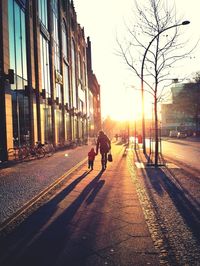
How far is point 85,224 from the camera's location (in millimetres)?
6305

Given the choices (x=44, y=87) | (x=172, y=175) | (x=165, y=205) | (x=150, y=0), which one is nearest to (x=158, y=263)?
(x=165, y=205)

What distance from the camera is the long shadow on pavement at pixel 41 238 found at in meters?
4.58

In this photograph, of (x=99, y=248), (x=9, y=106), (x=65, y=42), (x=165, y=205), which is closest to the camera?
(x=99, y=248)

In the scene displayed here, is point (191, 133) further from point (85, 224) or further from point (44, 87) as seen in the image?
point (85, 224)

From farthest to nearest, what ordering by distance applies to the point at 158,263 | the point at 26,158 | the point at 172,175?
the point at 26,158, the point at 172,175, the point at 158,263

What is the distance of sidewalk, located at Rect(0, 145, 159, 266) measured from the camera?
4520 mm

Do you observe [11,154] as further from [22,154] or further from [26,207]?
[26,207]

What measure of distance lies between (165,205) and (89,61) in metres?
84.4

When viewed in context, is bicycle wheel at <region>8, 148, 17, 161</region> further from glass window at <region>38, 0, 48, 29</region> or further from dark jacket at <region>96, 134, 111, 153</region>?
glass window at <region>38, 0, 48, 29</region>

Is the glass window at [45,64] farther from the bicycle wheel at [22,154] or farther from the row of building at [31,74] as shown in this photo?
the bicycle wheel at [22,154]

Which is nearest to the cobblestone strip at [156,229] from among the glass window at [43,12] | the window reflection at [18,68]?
the window reflection at [18,68]

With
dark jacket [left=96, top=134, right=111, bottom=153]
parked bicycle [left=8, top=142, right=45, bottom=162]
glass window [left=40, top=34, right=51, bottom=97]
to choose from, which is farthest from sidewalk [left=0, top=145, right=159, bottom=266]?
glass window [left=40, top=34, right=51, bottom=97]

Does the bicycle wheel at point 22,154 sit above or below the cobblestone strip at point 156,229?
above

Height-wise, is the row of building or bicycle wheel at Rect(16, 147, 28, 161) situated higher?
the row of building
